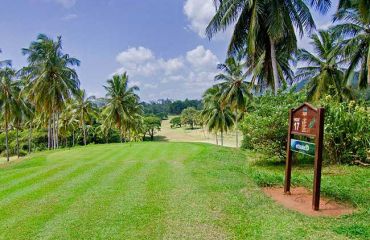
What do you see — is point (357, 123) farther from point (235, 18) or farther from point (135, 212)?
point (135, 212)

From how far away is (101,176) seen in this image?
10969 mm

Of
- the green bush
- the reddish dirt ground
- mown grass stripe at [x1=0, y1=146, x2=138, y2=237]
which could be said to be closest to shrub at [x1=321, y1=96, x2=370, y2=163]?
the green bush

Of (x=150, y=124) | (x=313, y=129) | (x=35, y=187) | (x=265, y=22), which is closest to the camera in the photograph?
(x=313, y=129)

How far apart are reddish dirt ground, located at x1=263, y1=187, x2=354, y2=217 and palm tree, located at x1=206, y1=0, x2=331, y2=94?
8.36 meters

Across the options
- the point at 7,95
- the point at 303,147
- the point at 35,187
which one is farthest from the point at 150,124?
the point at 303,147

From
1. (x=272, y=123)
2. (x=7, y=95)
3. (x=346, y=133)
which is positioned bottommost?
(x=346, y=133)

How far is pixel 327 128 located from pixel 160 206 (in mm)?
8663

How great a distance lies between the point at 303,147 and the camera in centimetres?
837

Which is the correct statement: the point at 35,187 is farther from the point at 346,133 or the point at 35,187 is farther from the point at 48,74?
the point at 48,74

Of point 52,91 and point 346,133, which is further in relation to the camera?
point 52,91

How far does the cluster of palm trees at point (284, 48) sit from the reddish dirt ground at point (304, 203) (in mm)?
8043

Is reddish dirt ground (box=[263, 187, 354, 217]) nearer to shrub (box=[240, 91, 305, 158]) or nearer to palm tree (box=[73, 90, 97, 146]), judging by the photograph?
shrub (box=[240, 91, 305, 158])

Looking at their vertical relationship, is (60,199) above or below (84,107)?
below

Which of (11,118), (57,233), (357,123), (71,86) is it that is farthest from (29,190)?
(11,118)
